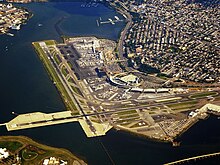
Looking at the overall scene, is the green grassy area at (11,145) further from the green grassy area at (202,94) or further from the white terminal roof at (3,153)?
the green grassy area at (202,94)

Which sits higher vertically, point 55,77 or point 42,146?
point 55,77

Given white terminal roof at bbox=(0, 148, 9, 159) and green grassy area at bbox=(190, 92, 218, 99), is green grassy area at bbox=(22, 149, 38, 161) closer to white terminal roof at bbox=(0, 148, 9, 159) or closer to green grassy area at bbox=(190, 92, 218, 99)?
white terminal roof at bbox=(0, 148, 9, 159)

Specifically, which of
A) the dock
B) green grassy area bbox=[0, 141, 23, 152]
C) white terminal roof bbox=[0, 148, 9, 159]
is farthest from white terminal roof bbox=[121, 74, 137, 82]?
white terminal roof bbox=[0, 148, 9, 159]

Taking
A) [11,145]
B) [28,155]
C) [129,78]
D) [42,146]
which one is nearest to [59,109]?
[42,146]

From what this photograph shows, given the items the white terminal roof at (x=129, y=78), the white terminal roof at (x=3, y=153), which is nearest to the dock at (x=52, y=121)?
the white terminal roof at (x=3, y=153)

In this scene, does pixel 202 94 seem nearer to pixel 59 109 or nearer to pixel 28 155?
pixel 59 109

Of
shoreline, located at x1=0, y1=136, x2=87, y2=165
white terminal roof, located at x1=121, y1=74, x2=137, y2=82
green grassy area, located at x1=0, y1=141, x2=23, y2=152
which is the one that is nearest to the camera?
shoreline, located at x1=0, y1=136, x2=87, y2=165
